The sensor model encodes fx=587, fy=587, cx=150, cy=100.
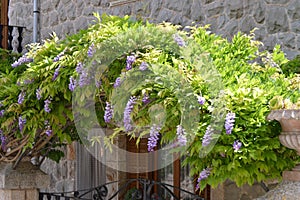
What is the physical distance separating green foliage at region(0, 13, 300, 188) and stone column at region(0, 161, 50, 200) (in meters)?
0.59

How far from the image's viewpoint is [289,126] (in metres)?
2.79

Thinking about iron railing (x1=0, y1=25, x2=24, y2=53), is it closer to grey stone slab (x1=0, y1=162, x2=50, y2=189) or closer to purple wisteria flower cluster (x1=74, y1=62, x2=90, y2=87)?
grey stone slab (x1=0, y1=162, x2=50, y2=189)

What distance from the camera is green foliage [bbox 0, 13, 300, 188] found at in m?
2.95

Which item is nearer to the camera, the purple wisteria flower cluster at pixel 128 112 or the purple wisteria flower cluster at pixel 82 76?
the purple wisteria flower cluster at pixel 128 112

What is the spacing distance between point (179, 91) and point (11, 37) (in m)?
Result: 7.04

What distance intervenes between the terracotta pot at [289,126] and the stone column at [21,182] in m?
2.40

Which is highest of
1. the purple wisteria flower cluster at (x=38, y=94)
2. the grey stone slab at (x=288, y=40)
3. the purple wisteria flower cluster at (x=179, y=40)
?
the grey stone slab at (x=288, y=40)

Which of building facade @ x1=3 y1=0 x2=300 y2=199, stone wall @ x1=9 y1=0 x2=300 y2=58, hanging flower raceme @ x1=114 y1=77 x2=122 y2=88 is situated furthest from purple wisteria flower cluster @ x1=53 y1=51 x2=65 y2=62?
building facade @ x1=3 y1=0 x2=300 y2=199

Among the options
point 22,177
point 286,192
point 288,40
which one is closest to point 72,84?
point 22,177

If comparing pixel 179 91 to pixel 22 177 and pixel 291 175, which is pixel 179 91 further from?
pixel 22 177

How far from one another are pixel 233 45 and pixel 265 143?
0.97 metres

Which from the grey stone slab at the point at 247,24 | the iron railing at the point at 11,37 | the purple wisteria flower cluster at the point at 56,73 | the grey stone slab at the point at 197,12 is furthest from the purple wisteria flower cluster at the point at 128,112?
the iron railing at the point at 11,37

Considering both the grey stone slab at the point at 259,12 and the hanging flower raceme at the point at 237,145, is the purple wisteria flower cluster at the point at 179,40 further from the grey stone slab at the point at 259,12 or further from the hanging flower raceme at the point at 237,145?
the grey stone slab at the point at 259,12

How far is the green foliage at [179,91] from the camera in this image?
2.95 m
